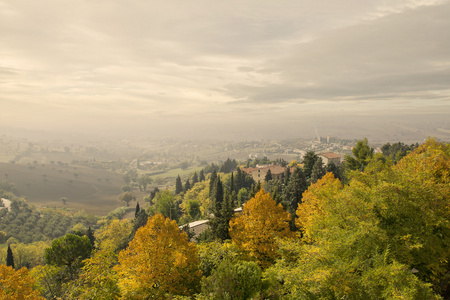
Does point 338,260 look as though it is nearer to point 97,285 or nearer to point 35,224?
point 97,285

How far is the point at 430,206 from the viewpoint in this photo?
1188 centimetres

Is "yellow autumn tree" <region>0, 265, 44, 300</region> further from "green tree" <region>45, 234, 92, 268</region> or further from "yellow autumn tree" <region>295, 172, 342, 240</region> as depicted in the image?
"green tree" <region>45, 234, 92, 268</region>

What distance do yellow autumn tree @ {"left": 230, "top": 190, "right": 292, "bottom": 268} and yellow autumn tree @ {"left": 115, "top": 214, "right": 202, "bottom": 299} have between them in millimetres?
5668

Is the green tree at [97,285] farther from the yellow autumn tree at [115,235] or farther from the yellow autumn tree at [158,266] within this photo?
the yellow autumn tree at [115,235]

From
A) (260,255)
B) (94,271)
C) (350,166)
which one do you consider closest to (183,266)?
(94,271)

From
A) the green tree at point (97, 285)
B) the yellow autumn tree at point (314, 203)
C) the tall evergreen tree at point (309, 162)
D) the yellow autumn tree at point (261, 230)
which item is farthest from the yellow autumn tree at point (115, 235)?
the yellow autumn tree at point (314, 203)

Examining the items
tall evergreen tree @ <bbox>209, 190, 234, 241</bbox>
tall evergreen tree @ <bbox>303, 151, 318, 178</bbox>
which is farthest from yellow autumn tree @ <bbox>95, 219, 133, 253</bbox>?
tall evergreen tree @ <bbox>303, 151, 318, 178</bbox>

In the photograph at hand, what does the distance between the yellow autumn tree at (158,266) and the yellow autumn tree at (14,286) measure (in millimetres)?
4210

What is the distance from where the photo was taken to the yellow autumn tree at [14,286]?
34.5 ft

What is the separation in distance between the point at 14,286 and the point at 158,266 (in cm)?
671

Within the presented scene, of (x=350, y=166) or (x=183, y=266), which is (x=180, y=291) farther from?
(x=350, y=166)

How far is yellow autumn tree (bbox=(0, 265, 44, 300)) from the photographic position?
10.5m

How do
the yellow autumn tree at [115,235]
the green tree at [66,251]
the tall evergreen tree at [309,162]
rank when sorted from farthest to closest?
the yellow autumn tree at [115,235]
the tall evergreen tree at [309,162]
the green tree at [66,251]

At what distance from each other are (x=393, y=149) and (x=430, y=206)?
61.5 metres
